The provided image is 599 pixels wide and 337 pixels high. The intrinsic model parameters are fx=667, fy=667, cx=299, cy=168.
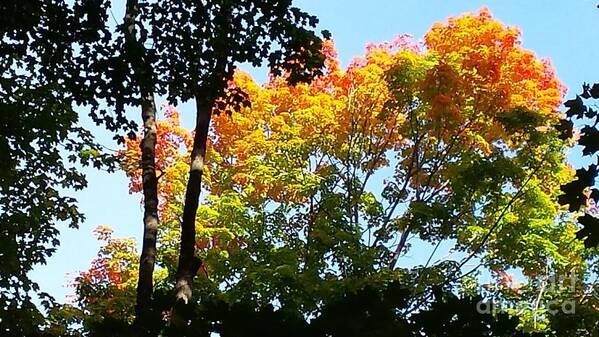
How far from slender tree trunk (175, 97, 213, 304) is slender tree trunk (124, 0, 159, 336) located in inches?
12.2

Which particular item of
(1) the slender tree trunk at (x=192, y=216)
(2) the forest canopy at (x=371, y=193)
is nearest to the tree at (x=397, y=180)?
(2) the forest canopy at (x=371, y=193)

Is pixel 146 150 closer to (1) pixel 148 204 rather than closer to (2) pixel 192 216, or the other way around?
(1) pixel 148 204

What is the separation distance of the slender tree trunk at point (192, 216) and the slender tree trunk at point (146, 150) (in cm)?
31

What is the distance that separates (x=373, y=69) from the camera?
1246cm

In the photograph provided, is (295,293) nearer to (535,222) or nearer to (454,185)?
(454,185)

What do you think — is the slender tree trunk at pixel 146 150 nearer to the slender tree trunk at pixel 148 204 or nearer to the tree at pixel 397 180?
the slender tree trunk at pixel 148 204

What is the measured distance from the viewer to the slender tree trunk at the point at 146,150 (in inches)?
193

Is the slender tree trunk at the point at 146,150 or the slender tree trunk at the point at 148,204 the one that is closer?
the slender tree trunk at the point at 146,150

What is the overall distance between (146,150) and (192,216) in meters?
1.23

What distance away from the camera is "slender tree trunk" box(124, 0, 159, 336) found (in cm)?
491

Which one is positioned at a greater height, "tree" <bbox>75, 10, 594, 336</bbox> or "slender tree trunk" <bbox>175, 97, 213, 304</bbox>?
"tree" <bbox>75, 10, 594, 336</bbox>

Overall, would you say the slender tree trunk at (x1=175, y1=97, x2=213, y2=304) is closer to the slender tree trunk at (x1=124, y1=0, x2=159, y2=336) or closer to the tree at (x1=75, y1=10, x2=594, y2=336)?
the slender tree trunk at (x1=124, y1=0, x2=159, y2=336)

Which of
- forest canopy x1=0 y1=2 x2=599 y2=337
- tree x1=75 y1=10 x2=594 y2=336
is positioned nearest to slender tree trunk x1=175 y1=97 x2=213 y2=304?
forest canopy x1=0 y1=2 x2=599 y2=337

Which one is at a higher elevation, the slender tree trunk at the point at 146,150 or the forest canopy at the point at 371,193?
the forest canopy at the point at 371,193
